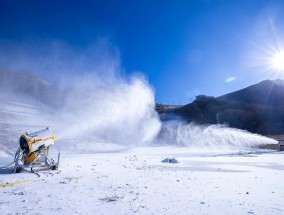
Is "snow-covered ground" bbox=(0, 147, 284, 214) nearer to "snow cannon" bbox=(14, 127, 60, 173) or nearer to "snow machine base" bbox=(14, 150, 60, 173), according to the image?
"snow machine base" bbox=(14, 150, 60, 173)

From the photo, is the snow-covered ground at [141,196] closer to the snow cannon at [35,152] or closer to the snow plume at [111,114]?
the snow cannon at [35,152]

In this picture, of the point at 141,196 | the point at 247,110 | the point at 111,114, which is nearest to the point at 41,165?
the point at 141,196

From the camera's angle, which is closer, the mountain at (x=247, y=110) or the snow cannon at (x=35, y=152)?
the snow cannon at (x=35, y=152)

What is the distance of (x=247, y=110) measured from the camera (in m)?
73.4

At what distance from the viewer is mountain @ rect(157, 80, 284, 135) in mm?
68500

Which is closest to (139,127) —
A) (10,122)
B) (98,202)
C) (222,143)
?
(222,143)

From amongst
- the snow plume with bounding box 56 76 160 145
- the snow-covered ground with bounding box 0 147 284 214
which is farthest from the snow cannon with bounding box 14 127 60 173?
the snow plume with bounding box 56 76 160 145

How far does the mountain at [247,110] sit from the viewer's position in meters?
68.5

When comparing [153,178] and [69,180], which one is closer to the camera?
[69,180]

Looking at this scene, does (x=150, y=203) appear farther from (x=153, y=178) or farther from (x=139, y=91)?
(x=139, y=91)

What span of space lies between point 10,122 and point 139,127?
896 inches

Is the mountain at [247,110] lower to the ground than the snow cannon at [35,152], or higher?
higher

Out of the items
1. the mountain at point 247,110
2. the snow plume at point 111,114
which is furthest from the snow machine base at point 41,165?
the mountain at point 247,110

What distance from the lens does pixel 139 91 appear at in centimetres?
5053
